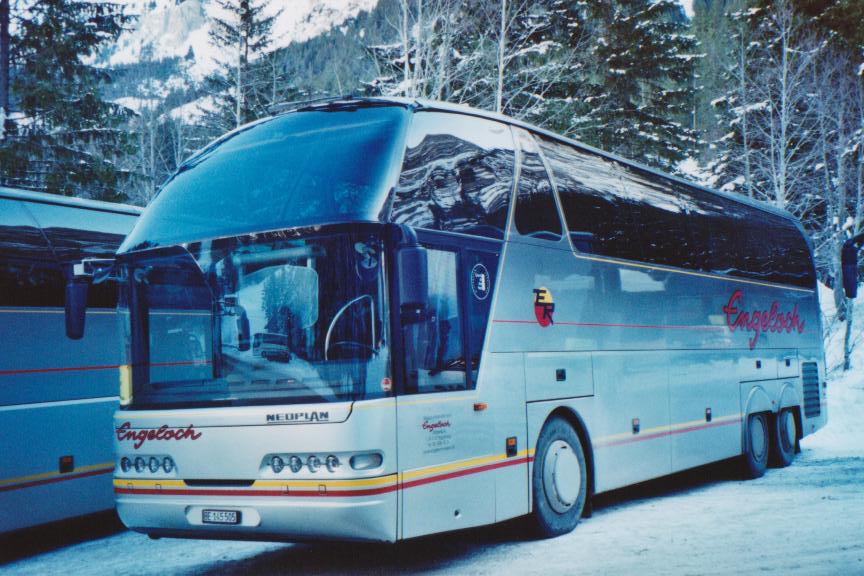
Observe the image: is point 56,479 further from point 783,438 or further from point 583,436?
point 783,438

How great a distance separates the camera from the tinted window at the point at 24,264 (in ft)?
28.6

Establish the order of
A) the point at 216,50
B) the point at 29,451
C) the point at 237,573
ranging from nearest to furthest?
the point at 237,573 → the point at 29,451 → the point at 216,50

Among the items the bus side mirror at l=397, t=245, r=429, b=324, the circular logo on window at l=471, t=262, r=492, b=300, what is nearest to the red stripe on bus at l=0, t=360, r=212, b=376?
the bus side mirror at l=397, t=245, r=429, b=324

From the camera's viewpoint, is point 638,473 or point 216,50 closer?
point 638,473

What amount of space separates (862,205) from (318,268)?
2956 cm

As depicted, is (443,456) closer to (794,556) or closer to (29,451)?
(794,556)

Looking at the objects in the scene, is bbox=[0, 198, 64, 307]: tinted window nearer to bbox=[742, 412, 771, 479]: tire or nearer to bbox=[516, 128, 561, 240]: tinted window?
bbox=[516, 128, 561, 240]: tinted window

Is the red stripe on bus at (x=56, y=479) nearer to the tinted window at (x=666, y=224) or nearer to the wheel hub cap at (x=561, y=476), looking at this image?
the wheel hub cap at (x=561, y=476)

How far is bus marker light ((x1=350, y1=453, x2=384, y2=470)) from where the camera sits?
6.39 meters

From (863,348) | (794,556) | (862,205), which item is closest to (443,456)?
(794,556)

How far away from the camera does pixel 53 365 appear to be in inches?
354

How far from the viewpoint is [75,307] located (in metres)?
7.44

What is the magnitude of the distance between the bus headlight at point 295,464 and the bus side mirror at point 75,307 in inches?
85.1

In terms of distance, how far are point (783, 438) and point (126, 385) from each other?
33.7ft
